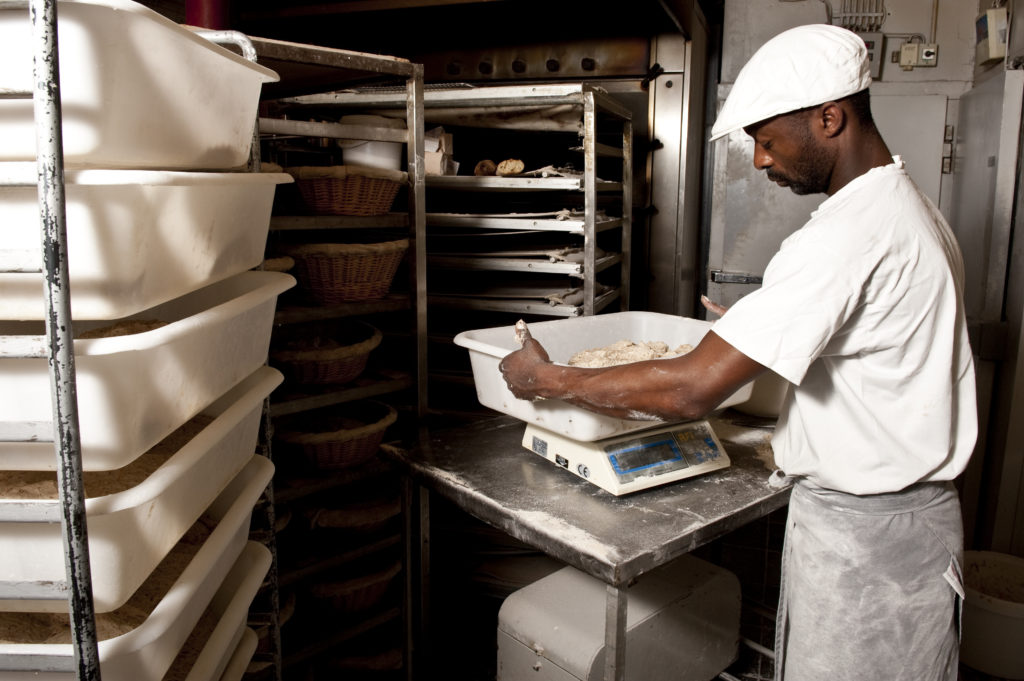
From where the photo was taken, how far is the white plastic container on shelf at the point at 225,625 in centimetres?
137

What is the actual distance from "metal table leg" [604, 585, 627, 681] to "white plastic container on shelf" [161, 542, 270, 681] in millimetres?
737

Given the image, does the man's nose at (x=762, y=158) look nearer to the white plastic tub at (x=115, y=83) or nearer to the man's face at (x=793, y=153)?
Answer: the man's face at (x=793, y=153)

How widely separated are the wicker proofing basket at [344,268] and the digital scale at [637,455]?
2.29 ft

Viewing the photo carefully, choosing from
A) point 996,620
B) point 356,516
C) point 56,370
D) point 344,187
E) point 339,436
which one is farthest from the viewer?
point 996,620

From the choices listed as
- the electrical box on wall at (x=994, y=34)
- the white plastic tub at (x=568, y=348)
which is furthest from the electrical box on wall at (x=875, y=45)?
the white plastic tub at (x=568, y=348)

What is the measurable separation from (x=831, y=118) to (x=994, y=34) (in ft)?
7.71

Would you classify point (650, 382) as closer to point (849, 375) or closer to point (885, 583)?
point (849, 375)

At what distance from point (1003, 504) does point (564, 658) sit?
2.18 metres

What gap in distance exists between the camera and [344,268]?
228 cm

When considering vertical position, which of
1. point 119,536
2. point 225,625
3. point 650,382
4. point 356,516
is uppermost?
point 650,382

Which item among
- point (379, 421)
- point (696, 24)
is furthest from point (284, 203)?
point (696, 24)

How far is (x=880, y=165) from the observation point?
147 cm

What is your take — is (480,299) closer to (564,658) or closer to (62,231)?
(564,658)

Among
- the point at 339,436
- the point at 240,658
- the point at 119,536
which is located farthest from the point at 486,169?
the point at 119,536
